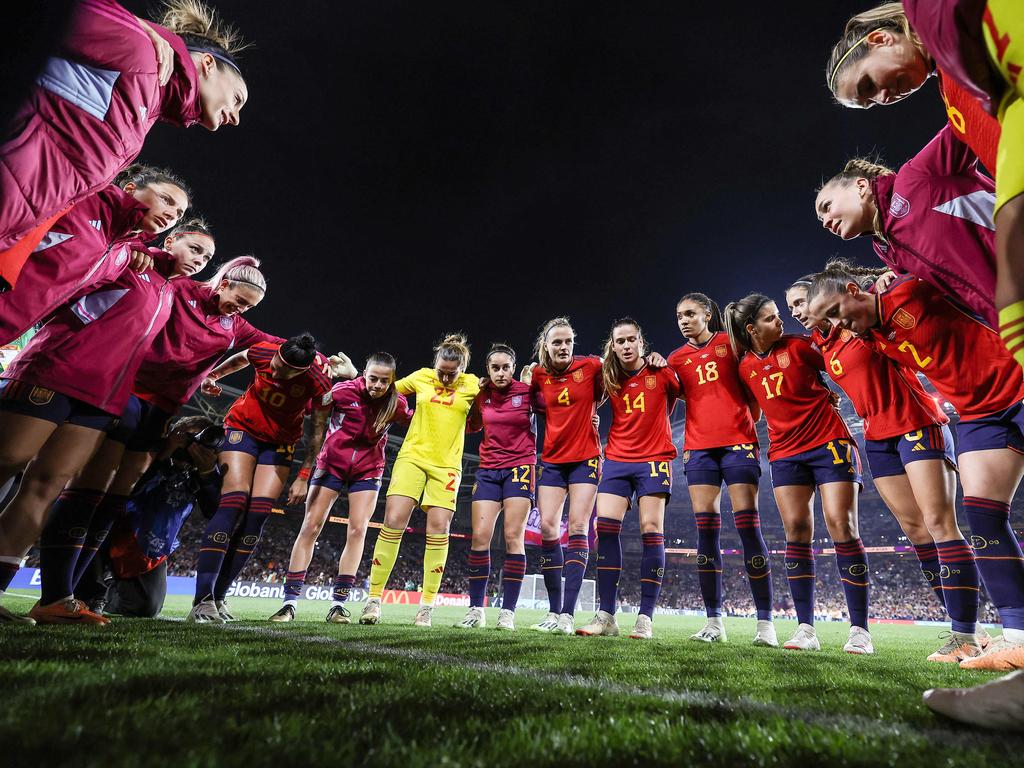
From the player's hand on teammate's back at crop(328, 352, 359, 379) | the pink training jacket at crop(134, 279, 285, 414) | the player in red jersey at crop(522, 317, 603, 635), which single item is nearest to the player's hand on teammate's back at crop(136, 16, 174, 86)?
the pink training jacket at crop(134, 279, 285, 414)

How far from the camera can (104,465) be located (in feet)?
10.2

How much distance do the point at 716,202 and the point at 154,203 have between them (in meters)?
28.3

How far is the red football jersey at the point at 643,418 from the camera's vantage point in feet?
15.9

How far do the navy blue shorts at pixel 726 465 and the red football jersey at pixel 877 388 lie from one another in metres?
0.89

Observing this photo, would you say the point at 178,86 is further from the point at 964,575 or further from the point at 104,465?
the point at 964,575

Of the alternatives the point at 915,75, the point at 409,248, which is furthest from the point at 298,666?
the point at 409,248

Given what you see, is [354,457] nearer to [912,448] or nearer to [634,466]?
[634,466]

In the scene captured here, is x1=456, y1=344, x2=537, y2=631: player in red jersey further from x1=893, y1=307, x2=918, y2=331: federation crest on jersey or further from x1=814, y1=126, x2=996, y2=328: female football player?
x1=814, y1=126, x2=996, y2=328: female football player

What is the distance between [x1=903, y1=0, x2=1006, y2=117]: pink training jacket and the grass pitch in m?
1.57

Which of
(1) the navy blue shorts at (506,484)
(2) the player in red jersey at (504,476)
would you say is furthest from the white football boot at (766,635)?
(1) the navy blue shorts at (506,484)

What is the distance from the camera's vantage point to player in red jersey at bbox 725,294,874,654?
3.89 m

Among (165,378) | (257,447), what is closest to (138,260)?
(165,378)

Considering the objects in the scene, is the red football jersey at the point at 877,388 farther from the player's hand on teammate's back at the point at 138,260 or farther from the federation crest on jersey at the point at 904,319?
the player's hand on teammate's back at the point at 138,260

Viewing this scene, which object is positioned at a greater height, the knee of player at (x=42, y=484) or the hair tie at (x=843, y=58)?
the hair tie at (x=843, y=58)
